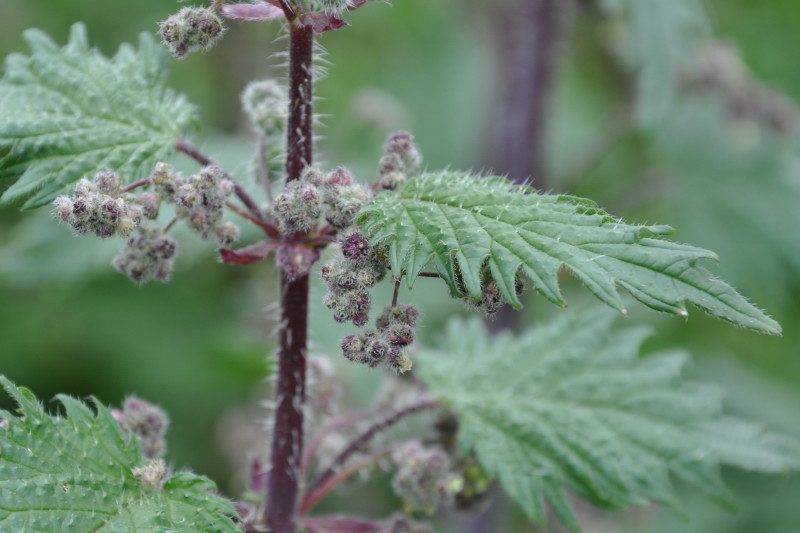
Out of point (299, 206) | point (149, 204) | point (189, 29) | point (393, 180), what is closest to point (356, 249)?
point (299, 206)

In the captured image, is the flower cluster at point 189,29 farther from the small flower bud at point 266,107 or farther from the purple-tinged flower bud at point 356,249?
the purple-tinged flower bud at point 356,249

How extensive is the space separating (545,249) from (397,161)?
18.0 inches

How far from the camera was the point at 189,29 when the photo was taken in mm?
1845

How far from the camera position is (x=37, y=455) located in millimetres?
1762

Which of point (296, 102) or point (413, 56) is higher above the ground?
point (413, 56)

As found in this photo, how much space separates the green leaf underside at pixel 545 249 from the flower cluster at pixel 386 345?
0.12 meters

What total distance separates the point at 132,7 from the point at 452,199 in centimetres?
537

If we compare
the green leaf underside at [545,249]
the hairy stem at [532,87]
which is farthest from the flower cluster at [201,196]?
the hairy stem at [532,87]

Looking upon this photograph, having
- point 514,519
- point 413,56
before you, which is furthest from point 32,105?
point 413,56

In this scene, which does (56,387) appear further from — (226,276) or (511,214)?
(511,214)

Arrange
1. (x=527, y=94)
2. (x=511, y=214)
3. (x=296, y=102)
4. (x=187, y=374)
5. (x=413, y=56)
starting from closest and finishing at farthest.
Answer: (x=511, y=214) < (x=296, y=102) < (x=527, y=94) < (x=187, y=374) < (x=413, y=56)

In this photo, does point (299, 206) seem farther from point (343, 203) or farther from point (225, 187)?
point (225, 187)

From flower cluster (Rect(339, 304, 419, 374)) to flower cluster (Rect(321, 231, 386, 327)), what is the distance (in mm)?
38

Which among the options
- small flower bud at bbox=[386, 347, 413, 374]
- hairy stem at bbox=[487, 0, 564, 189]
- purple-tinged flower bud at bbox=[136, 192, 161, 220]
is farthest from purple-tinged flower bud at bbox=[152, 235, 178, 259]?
hairy stem at bbox=[487, 0, 564, 189]
